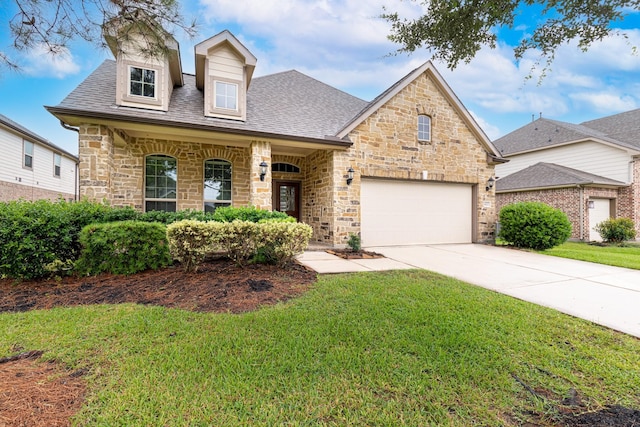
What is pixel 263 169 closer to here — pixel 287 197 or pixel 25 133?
pixel 287 197

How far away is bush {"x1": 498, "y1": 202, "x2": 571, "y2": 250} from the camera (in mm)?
9359

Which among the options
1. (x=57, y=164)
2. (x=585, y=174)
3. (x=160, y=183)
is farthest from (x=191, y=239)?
(x=585, y=174)

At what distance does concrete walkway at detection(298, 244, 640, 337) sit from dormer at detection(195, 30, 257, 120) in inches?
198

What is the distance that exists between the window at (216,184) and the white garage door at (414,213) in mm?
4651

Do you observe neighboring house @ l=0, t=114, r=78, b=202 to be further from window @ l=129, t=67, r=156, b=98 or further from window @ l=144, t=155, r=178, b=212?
window @ l=129, t=67, r=156, b=98

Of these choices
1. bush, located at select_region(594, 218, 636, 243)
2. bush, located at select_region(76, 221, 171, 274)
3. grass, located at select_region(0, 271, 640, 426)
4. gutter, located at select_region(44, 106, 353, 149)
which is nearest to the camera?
grass, located at select_region(0, 271, 640, 426)

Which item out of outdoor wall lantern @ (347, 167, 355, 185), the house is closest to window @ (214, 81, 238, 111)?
outdoor wall lantern @ (347, 167, 355, 185)

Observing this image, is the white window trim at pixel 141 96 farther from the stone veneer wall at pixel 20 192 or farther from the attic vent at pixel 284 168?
the stone veneer wall at pixel 20 192

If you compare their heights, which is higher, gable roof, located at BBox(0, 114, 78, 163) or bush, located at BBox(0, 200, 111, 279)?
gable roof, located at BBox(0, 114, 78, 163)

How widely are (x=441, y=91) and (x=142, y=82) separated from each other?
967 centimetres

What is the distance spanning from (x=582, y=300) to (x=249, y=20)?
23.4ft

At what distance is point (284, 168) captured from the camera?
10969 millimetres

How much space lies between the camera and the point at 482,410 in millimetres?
1938

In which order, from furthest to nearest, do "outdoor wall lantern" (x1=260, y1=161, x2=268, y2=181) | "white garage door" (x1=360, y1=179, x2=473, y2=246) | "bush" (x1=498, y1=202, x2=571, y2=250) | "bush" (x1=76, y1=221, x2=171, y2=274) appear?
"white garage door" (x1=360, y1=179, x2=473, y2=246), "bush" (x1=498, y1=202, x2=571, y2=250), "outdoor wall lantern" (x1=260, y1=161, x2=268, y2=181), "bush" (x1=76, y1=221, x2=171, y2=274)
